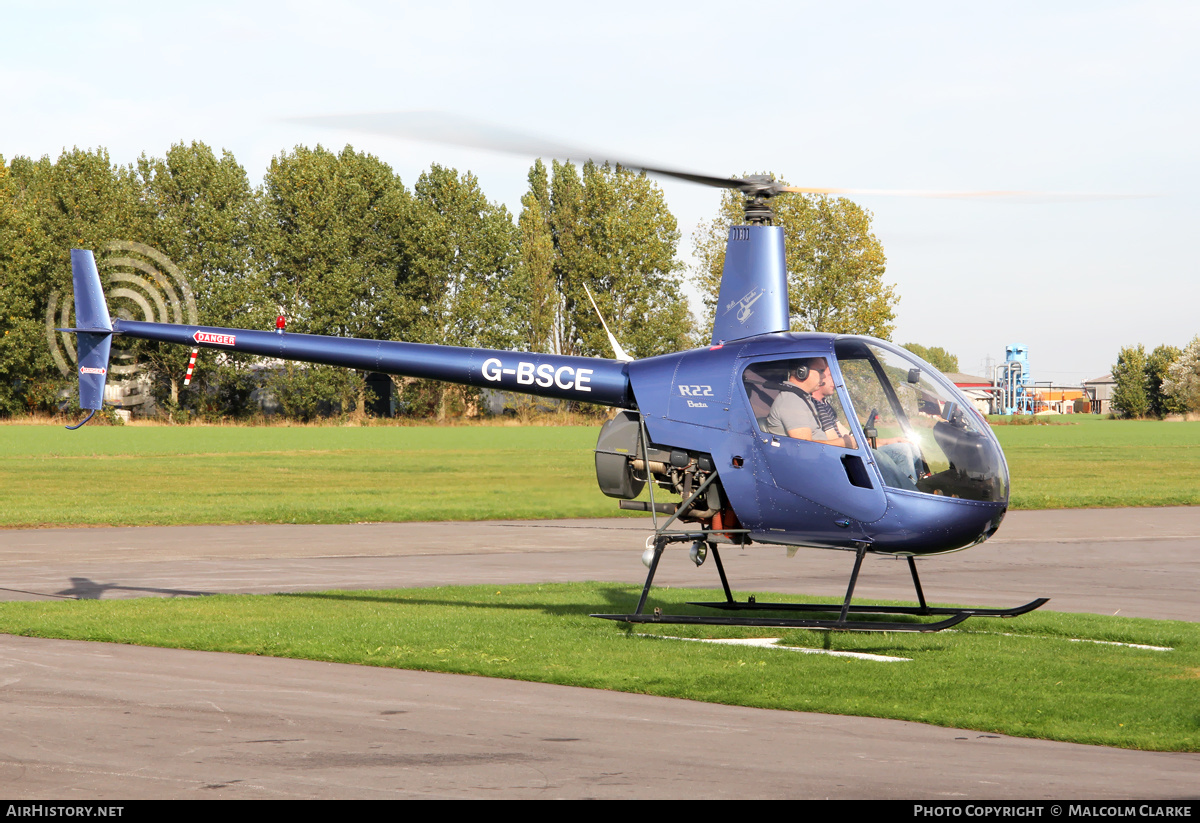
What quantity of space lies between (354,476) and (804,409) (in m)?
29.5

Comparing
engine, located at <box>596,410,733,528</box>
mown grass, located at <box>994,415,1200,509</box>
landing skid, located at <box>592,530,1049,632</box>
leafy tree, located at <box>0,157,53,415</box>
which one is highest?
leafy tree, located at <box>0,157,53,415</box>

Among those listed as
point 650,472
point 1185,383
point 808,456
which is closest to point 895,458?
point 808,456

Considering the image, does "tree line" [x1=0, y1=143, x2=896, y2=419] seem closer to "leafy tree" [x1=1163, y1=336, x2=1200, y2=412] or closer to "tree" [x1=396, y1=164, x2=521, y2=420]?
"tree" [x1=396, y1=164, x2=521, y2=420]

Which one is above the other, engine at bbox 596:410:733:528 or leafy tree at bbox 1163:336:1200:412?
leafy tree at bbox 1163:336:1200:412

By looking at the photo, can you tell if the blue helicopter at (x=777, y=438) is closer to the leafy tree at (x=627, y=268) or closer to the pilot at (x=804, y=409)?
the pilot at (x=804, y=409)

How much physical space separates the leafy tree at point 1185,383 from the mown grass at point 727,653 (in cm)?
14562

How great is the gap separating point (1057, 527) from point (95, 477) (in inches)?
1142

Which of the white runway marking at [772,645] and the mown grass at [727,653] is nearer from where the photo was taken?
the mown grass at [727,653]

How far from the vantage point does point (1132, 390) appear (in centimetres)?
15375

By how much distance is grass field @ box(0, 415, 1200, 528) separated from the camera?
2459 cm

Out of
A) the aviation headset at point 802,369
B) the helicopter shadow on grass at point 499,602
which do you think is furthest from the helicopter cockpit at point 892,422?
the helicopter shadow on grass at point 499,602

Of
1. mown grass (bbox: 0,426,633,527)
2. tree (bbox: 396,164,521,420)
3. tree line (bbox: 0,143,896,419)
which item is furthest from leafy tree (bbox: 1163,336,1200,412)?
mown grass (bbox: 0,426,633,527)

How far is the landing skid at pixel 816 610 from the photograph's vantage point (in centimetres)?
1082

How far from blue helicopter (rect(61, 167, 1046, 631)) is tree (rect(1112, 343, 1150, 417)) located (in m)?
157
